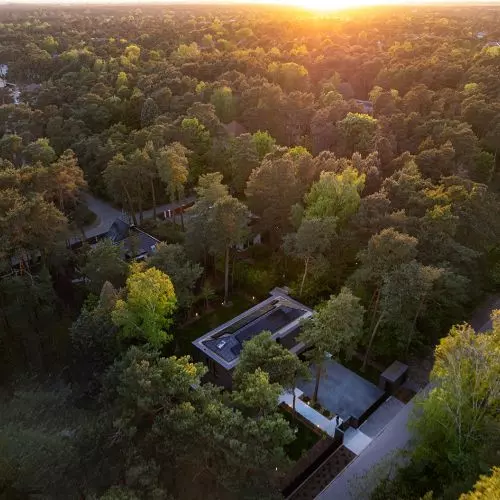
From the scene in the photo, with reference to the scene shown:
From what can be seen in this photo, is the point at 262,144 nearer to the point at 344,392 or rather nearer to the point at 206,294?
the point at 206,294

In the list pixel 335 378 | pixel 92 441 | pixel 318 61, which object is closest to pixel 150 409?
pixel 92 441

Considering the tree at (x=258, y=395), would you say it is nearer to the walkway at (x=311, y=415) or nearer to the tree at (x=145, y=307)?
the walkway at (x=311, y=415)

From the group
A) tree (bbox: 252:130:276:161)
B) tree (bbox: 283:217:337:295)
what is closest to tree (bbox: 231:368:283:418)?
tree (bbox: 283:217:337:295)

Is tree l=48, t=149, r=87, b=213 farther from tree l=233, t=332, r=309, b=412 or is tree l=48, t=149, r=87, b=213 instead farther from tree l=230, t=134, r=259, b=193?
tree l=233, t=332, r=309, b=412

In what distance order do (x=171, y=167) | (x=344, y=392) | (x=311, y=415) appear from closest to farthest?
(x=311, y=415) < (x=344, y=392) < (x=171, y=167)

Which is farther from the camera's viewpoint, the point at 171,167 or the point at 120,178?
the point at 120,178

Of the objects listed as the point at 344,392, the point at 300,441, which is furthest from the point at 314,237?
the point at 300,441
